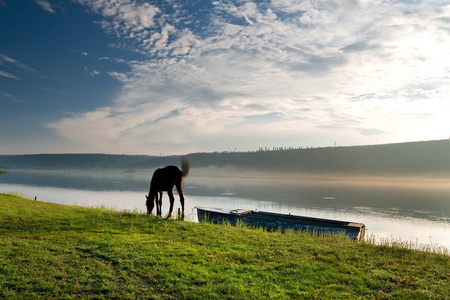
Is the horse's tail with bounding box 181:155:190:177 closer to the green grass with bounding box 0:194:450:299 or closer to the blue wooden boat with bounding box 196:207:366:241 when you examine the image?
the blue wooden boat with bounding box 196:207:366:241

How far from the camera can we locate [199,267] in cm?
779

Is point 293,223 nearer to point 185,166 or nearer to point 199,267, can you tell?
point 185,166

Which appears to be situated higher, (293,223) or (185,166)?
(185,166)

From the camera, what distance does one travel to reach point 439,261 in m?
9.50

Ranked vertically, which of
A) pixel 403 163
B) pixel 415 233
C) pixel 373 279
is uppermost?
pixel 403 163

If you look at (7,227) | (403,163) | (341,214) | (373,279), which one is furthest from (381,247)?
(403,163)

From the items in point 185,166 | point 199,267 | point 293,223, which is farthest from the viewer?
point 185,166

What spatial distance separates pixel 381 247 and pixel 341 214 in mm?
20277

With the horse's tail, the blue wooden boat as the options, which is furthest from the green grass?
the horse's tail

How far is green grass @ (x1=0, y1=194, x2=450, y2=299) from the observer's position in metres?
6.45

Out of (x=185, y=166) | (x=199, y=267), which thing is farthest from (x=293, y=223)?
(x=199, y=267)

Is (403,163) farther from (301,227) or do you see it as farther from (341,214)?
(301,227)

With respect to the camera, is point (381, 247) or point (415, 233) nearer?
point (381, 247)

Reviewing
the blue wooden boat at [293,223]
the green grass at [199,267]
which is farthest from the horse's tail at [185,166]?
the green grass at [199,267]
